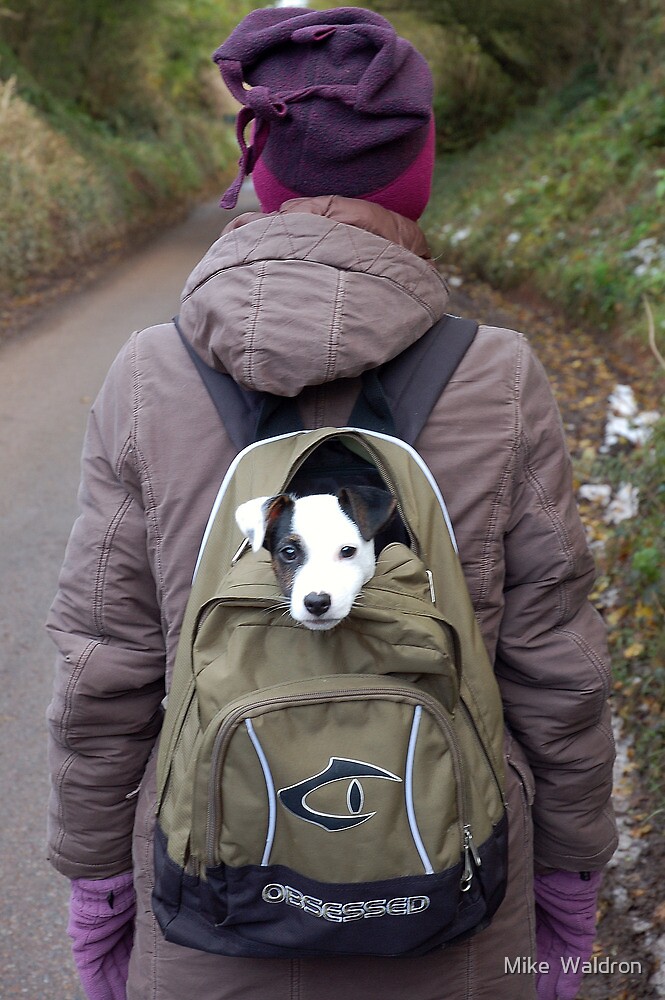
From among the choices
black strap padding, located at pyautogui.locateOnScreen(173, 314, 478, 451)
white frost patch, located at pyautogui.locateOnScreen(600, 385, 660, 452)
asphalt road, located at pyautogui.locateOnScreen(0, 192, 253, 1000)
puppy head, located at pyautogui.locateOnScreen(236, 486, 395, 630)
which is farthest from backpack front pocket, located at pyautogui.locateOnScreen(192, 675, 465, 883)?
white frost patch, located at pyautogui.locateOnScreen(600, 385, 660, 452)

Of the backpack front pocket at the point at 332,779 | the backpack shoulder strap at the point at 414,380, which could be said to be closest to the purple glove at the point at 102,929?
the backpack front pocket at the point at 332,779

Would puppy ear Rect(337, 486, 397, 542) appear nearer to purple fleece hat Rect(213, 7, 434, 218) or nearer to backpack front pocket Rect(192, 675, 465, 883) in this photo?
backpack front pocket Rect(192, 675, 465, 883)

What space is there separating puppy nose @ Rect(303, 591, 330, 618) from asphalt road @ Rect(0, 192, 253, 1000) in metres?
2.37

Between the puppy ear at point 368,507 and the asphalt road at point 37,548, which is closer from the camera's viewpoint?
the puppy ear at point 368,507

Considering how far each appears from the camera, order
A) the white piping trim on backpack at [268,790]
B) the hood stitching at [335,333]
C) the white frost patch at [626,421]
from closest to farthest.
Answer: the white piping trim on backpack at [268,790] → the hood stitching at [335,333] → the white frost patch at [626,421]

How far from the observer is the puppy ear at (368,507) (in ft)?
4.81

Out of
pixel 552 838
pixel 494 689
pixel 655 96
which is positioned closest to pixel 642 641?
pixel 552 838

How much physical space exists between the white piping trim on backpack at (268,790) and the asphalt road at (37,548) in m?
2.14

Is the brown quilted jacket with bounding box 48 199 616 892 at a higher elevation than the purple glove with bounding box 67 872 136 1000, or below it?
higher

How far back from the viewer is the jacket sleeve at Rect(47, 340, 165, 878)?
1.66 m

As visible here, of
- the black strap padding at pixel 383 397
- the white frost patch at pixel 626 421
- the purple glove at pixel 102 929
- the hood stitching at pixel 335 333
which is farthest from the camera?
the white frost patch at pixel 626 421

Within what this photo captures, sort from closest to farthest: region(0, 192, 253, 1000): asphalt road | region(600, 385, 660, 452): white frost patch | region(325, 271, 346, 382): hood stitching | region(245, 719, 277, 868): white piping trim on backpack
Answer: region(245, 719, 277, 868): white piping trim on backpack
region(325, 271, 346, 382): hood stitching
region(0, 192, 253, 1000): asphalt road
region(600, 385, 660, 452): white frost patch

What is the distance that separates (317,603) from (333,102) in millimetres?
849

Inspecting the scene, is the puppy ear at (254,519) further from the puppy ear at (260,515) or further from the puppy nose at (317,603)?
the puppy nose at (317,603)
